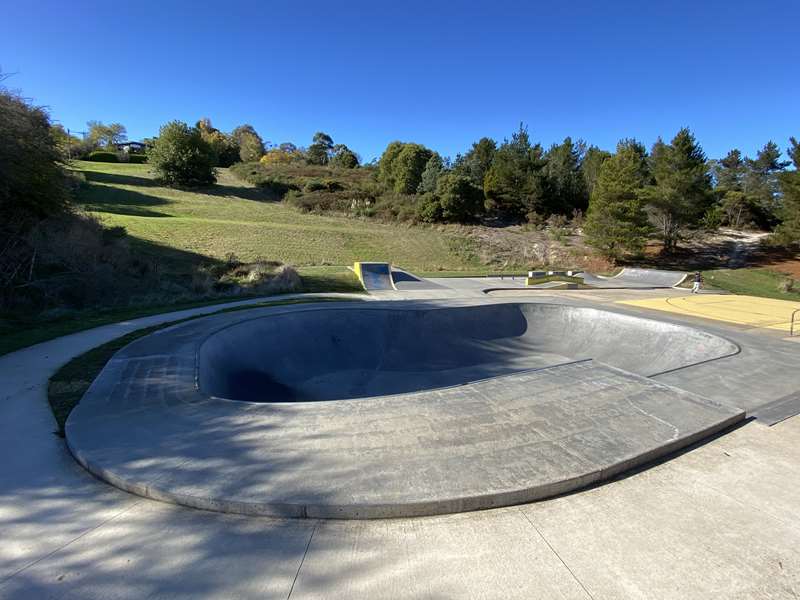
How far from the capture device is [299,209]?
1688 inches

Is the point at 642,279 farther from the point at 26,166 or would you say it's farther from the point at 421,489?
the point at 26,166

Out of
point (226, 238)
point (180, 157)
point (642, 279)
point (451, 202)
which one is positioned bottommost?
point (642, 279)

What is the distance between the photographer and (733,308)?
1384 cm

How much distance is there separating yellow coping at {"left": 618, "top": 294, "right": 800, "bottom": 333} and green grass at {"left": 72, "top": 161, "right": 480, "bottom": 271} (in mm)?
14115

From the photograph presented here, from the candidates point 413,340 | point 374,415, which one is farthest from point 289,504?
point 413,340

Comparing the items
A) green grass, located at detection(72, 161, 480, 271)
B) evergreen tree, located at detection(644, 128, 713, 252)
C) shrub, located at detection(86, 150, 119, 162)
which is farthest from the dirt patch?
shrub, located at detection(86, 150, 119, 162)

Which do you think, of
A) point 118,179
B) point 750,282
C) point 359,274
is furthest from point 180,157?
point 750,282

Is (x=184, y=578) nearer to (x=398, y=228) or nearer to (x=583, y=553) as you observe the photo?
(x=583, y=553)

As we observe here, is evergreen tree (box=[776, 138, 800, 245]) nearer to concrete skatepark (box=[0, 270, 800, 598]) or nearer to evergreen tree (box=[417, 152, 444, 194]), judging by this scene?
evergreen tree (box=[417, 152, 444, 194])

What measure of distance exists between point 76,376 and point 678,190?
125ft

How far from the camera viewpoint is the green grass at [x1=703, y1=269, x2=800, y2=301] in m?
23.1

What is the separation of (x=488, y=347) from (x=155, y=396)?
8432 millimetres

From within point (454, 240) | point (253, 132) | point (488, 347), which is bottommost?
point (488, 347)

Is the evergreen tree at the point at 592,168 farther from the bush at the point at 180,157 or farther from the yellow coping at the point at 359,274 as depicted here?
the bush at the point at 180,157
